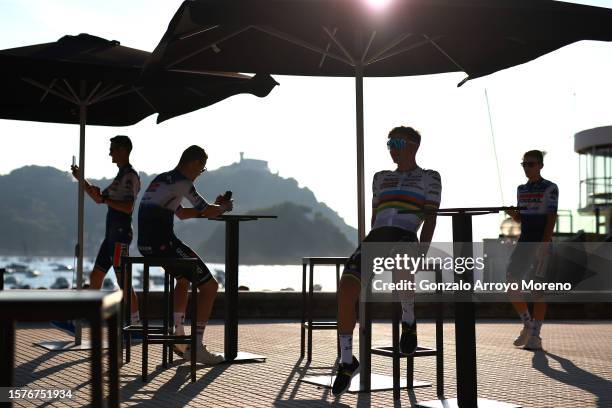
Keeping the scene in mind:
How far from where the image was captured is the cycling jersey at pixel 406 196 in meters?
6.24

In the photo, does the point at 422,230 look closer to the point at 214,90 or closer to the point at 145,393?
the point at 145,393

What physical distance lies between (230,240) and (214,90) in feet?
6.57

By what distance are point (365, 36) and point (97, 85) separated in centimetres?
354

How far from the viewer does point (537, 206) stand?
9.91 metres

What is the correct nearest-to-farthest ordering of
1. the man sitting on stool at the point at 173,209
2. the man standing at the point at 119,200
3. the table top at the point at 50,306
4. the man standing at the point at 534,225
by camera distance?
1. the table top at the point at 50,306
2. the man sitting on stool at the point at 173,209
3. the man standing at the point at 119,200
4. the man standing at the point at 534,225

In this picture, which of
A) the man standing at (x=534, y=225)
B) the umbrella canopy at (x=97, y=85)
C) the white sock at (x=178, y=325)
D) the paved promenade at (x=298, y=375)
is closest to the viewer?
the paved promenade at (x=298, y=375)

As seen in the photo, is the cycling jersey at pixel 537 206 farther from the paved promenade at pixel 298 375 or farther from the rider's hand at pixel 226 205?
the rider's hand at pixel 226 205

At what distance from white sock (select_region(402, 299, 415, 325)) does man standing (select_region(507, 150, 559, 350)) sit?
3.90 meters

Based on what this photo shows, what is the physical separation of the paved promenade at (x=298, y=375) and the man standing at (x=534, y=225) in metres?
0.57

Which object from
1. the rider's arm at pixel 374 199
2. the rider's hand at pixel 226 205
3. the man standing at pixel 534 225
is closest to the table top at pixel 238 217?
Result: the rider's hand at pixel 226 205

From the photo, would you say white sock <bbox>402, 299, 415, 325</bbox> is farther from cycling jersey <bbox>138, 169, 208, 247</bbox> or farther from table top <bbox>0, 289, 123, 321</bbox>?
table top <bbox>0, 289, 123, 321</bbox>

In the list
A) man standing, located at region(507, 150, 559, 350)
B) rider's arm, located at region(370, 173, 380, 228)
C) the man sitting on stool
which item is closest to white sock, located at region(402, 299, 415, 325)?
rider's arm, located at region(370, 173, 380, 228)

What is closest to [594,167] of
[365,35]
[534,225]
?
[534,225]

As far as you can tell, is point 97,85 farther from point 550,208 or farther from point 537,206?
point 550,208
